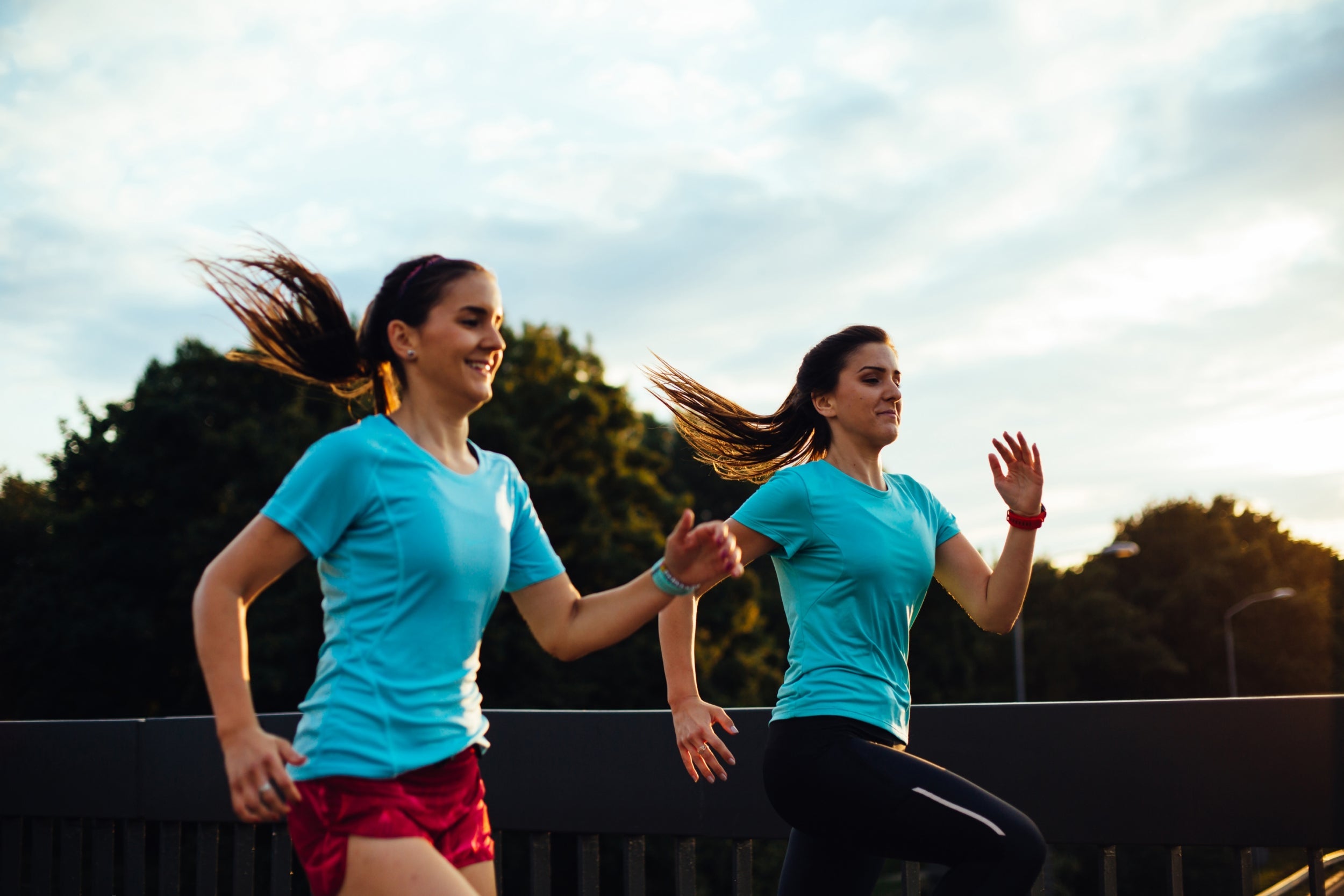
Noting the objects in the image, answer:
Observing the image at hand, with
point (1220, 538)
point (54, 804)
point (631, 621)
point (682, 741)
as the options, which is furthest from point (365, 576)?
point (1220, 538)

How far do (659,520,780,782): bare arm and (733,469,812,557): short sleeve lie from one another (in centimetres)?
3

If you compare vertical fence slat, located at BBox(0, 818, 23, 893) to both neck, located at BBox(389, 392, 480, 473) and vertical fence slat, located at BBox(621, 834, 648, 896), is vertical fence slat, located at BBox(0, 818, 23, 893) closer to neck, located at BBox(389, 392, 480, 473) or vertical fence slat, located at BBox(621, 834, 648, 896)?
vertical fence slat, located at BBox(621, 834, 648, 896)

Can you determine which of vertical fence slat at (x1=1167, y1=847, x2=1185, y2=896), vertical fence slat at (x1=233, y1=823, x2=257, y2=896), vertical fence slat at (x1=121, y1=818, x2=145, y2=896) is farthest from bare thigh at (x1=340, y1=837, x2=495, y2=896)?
vertical fence slat at (x1=121, y1=818, x2=145, y2=896)

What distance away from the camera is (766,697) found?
2664 centimetres

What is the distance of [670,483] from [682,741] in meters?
33.3

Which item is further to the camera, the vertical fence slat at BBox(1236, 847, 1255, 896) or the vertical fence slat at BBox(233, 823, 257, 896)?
the vertical fence slat at BBox(233, 823, 257, 896)

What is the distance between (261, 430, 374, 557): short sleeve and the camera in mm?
2129

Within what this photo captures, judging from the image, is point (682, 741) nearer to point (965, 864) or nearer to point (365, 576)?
point (965, 864)

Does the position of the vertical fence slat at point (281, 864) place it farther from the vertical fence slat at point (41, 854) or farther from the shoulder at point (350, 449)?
the shoulder at point (350, 449)

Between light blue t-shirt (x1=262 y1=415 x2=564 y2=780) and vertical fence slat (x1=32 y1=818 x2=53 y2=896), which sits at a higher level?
light blue t-shirt (x1=262 y1=415 x2=564 y2=780)

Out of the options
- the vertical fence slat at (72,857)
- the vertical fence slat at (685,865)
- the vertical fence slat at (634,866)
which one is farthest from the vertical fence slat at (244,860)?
the vertical fence slat at (685,865)

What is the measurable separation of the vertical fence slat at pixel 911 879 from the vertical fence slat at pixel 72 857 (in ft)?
9.45

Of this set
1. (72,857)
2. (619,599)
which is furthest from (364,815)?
(72,857)

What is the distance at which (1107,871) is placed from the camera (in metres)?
2.91
